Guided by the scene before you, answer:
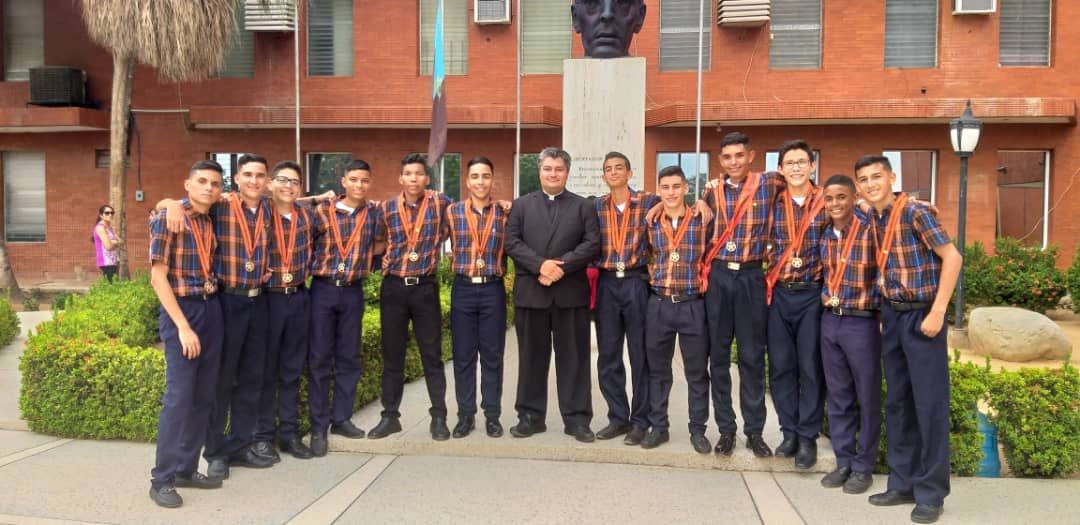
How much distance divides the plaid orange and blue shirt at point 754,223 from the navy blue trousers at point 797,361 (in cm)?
28

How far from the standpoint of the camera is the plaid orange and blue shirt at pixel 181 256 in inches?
167

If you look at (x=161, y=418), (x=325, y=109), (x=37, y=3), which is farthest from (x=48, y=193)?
(x=161, y=418)

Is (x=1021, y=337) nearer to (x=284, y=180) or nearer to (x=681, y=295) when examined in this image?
(x=681, y=295)

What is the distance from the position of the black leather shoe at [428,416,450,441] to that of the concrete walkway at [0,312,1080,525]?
7cm

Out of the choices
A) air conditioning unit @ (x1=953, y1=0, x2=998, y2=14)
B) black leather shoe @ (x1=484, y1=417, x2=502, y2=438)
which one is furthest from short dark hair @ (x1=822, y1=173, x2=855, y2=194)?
air conditioning unit @ (x1=953, y1=0, x2=998, y2=14)

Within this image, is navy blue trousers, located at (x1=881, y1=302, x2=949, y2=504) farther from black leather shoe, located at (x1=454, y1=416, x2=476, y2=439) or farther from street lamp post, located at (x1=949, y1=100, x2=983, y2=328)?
street lamp post, located at (x1=949, y1=100, x2=983, y2=328)

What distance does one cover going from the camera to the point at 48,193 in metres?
17.3

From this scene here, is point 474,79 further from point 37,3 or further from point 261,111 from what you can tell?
point 37,3

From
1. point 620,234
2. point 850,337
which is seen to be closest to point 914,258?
point 850,337

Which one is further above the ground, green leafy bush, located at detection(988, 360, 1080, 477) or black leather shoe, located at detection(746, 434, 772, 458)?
green leafy bush, located at detection(988, 360, 1080, 477)

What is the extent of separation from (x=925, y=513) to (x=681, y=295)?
1806mm

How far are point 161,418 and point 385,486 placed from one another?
1306mm

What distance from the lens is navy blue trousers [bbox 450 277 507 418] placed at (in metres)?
5.32

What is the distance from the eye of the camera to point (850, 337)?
4387 mm
